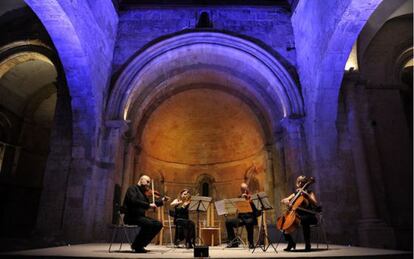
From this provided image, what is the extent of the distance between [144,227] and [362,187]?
5628 millimetres

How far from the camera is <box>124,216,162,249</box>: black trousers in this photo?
15.5ft

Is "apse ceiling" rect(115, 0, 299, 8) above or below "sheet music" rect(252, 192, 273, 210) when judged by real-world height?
above

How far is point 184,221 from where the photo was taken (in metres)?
6.70

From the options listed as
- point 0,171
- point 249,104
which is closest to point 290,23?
point 249,104

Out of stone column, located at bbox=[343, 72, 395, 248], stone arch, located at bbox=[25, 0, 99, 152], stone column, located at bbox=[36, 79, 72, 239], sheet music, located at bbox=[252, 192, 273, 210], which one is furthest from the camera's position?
stone column, located at bbox=[36, 79, 72, 239]

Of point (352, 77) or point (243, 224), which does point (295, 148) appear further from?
point (243, 224)

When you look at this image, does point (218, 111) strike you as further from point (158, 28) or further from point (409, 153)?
point (409, 153)

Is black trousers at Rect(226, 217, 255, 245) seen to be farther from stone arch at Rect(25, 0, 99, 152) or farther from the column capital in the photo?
the column capital

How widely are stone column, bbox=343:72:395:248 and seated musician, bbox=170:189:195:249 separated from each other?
3.92 metres

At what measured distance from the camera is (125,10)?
9.62 m

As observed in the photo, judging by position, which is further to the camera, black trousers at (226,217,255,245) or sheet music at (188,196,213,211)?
sheet music at (188,196,213,211)

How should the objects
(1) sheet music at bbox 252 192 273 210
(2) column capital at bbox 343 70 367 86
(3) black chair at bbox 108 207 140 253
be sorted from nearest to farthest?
(3) black chair at bbox 108 207 140 253, (1) sheet music at bbox 252 192 273 210, (2) column capital at bbox 343 70 367 86

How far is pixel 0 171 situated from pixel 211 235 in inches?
368

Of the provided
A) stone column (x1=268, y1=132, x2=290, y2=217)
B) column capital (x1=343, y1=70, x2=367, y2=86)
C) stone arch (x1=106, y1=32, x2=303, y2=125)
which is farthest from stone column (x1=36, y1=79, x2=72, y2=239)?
column capital (x1=343, y1=70, x2=367, y2=86)
